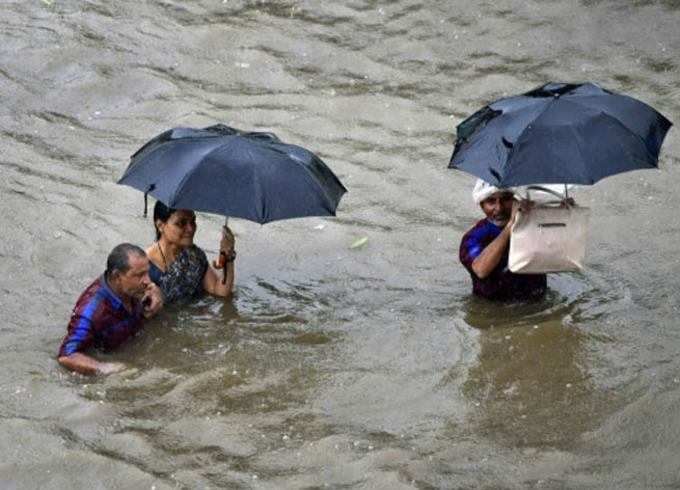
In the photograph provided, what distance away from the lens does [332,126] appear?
32.6 feet

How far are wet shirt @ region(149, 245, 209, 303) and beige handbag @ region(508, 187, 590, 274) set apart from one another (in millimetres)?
1842

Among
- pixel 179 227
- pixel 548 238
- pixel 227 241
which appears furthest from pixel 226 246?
pixel 548 238

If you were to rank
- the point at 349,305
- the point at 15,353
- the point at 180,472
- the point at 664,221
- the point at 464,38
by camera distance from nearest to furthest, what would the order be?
the point at 180,472
the point at 15,353
the point at 349,305
the point at 664,221
the point at 464,38

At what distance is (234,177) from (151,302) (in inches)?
38.0

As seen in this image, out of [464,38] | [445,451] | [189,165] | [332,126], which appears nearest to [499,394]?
[445,451]

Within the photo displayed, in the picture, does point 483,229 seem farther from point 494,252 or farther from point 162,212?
point 162,212

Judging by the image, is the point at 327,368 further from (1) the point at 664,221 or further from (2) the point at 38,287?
(1) the point at 664,221

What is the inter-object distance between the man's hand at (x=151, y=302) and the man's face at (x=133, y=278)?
0.25 metres

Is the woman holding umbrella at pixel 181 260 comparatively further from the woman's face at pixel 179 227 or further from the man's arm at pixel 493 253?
the man's arm at pixel 493 253

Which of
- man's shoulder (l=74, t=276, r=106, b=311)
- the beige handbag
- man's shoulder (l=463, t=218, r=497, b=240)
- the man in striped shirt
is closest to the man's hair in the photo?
the man in striped shirt

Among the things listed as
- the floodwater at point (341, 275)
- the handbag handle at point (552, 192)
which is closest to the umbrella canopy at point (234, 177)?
the floodwater at point (341, 275)

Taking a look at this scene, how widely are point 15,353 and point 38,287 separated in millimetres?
876

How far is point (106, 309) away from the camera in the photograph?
6.91 m

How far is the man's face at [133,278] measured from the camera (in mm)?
6820
